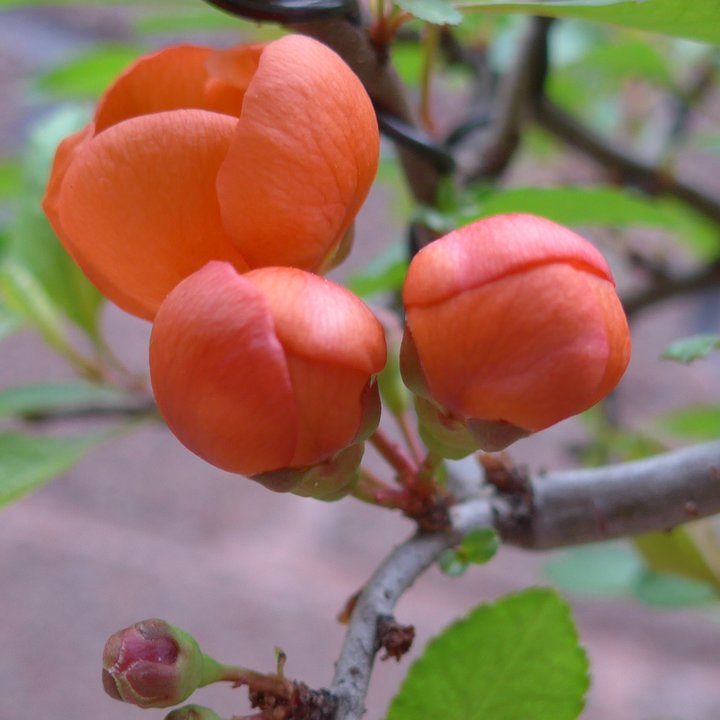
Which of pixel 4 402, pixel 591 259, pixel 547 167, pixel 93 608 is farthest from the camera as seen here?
pixel 547 167

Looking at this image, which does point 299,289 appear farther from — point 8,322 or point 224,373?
point 8,322

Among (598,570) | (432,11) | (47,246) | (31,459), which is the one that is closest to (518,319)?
(432,11)

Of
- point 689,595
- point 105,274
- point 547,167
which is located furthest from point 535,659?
point 547,167

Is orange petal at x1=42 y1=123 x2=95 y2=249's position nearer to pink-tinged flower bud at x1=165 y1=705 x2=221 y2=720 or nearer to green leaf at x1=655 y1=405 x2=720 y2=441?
pink-tinged flower bud at x1=165 y1=705 x2=221 y2=720

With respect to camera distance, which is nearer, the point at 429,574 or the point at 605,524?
the point at 605,524

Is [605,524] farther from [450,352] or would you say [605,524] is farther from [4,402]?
[4,402]

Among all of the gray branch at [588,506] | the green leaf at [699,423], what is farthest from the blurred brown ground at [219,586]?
the gray branch at [588,506]

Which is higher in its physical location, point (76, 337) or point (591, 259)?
Answer: point (591, 259)

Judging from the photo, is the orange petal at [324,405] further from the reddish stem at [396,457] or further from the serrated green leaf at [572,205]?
the serrated green leaf at [572,205]
